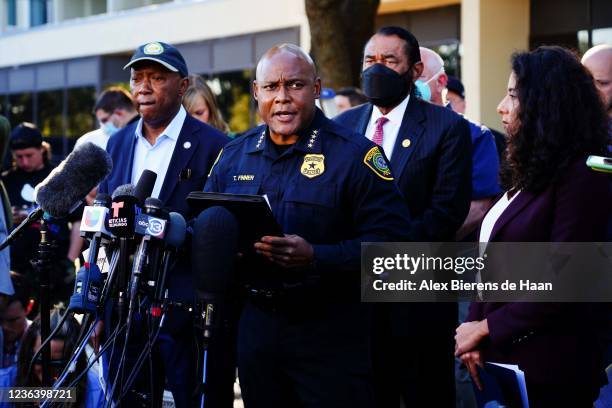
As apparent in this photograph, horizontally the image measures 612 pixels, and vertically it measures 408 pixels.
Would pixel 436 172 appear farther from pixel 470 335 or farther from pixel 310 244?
pixel 310 244

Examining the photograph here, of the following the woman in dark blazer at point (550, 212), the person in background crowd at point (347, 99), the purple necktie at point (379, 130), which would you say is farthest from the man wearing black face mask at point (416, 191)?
the person in background crowd at point (347, 99)

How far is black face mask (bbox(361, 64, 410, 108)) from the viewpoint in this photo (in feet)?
16.9

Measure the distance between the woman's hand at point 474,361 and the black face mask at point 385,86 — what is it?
1699mm

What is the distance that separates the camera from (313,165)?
156 inches

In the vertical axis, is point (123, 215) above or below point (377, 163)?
below

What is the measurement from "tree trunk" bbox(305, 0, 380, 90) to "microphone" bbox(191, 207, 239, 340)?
26.4ft

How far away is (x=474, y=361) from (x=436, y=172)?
1370mm

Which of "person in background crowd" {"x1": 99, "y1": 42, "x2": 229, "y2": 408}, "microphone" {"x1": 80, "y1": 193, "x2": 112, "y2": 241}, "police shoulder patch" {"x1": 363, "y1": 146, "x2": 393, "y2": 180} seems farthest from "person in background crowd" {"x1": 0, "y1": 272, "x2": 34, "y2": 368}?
"police shoulder patch" {"x1": 363, "y1": 146, "x2": 393, "y2": 180}

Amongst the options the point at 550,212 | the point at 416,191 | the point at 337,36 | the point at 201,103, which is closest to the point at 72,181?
the point at 416,191

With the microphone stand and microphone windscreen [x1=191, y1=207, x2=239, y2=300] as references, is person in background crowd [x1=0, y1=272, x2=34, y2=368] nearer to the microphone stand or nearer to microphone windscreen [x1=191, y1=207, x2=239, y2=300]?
the microphone stand

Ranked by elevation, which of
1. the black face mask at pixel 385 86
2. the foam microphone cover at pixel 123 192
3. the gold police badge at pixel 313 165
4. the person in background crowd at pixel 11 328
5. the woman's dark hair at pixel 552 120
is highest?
the black face mask at pixel 385 86

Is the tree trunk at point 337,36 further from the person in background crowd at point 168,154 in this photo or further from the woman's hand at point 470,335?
the woman's hand at point 470,335

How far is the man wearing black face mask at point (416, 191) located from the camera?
4.95 metres

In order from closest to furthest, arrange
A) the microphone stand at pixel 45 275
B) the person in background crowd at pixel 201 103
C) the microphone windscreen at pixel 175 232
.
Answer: the microphone windscreen at pixel 175 232, the microphone stand at pixel 45 275, the person in background crowd at pixel 201 103
